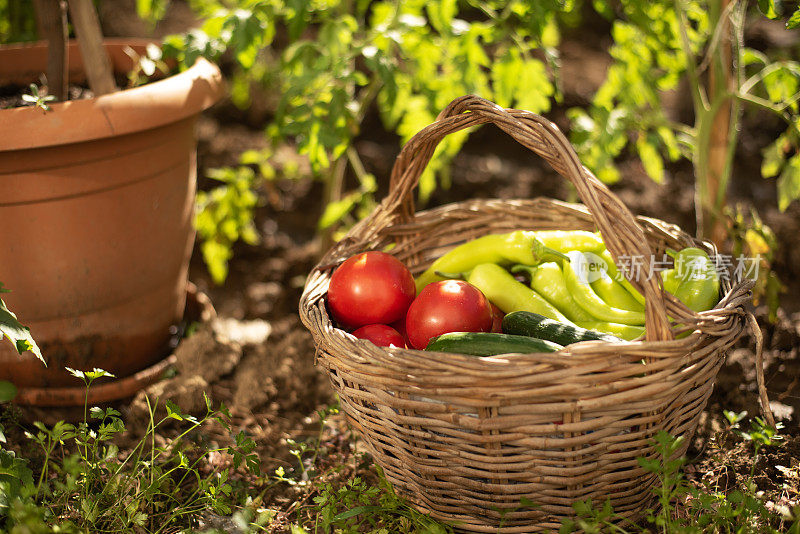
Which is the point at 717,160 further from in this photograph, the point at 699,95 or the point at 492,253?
the point at 492,253

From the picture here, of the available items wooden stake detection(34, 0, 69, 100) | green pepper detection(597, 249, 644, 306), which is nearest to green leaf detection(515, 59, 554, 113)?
green pepper detection(597, 249, 644, 306)

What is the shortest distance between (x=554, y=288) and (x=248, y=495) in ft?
2.61

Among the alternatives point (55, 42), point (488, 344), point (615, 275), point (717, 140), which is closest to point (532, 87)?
point (717, 140)

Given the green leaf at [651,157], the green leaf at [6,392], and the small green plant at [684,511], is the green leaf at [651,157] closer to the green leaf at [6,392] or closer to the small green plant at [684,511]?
the small green plant at [684,511]

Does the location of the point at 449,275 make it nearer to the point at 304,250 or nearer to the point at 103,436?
the point at 103,436

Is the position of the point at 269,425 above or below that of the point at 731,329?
below

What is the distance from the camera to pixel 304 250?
273cm

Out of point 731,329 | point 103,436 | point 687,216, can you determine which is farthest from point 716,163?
point 103,436

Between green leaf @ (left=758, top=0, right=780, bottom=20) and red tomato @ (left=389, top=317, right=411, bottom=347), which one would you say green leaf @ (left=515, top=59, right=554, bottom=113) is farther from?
red tomato @ (left=389, top=317, right=411, bottom=347)

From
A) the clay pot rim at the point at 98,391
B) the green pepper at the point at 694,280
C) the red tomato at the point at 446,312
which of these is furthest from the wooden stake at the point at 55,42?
the green pepper at the point at 694,280

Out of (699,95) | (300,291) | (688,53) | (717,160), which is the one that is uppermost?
(688,53)

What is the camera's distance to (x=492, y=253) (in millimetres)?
1658

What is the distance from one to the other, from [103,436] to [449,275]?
80cm

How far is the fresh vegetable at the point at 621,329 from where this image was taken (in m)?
1.42
